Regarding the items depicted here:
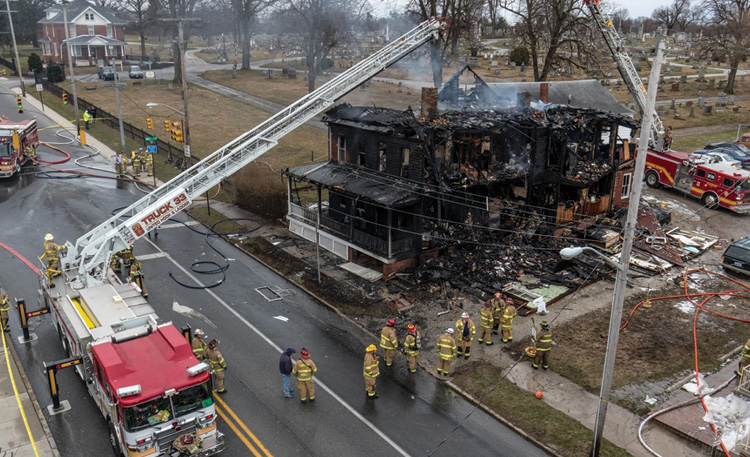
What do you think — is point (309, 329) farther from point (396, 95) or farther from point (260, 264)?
point (396, 95)

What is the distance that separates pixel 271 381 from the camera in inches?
650

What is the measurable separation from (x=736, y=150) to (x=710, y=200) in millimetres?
11834

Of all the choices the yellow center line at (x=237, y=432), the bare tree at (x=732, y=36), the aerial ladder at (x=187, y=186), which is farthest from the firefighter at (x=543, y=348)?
the bare tree at (x=732, y=36)

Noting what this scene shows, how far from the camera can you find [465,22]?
4447 cm

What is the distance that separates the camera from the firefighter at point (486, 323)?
18234 millimetres

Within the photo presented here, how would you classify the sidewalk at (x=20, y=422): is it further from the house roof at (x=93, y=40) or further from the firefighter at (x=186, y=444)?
the house roof at (x=93, y=40)

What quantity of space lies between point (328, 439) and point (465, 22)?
37.4 m

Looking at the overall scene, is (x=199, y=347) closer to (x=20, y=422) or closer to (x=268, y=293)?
(x=20, y=422)

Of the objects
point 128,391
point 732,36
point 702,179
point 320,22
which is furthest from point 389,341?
point 732,36

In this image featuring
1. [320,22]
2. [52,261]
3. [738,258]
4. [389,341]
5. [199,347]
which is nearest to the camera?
[199,347]

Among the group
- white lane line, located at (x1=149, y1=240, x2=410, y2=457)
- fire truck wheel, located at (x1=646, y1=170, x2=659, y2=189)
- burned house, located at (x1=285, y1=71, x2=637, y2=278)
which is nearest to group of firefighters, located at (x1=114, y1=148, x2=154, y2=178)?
burned house, located at (x1=285, y1=71, x2=637, y2=278)

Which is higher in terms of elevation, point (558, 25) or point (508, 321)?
point (558, 25)

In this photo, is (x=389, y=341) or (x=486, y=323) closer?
(x=389, y=341)

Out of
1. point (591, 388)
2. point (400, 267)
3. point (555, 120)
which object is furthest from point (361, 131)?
point (591, 388)
